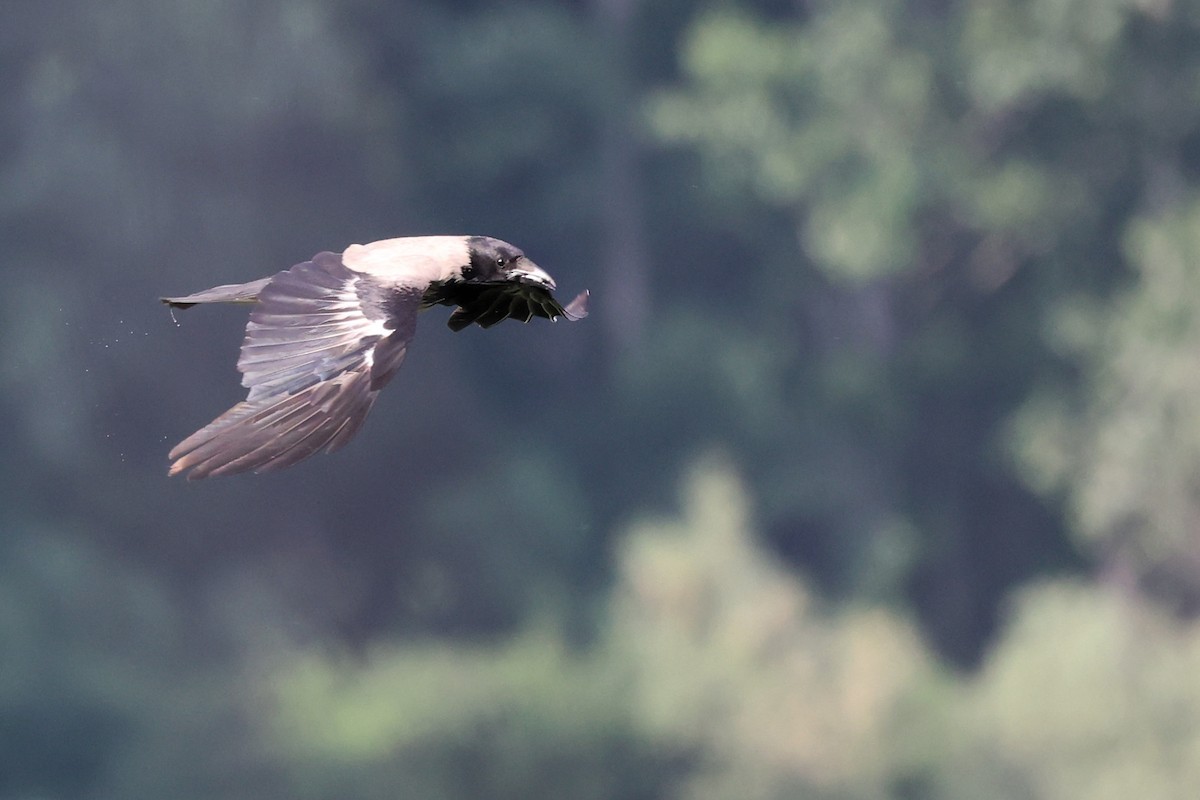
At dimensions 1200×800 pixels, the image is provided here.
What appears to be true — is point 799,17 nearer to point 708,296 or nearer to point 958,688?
point 708,296

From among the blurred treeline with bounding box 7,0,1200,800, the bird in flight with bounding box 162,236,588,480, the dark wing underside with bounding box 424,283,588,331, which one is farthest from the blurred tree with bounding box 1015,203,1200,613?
the bird in flight with bounding box 162,236,588,480

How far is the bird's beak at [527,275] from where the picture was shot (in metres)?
7.26

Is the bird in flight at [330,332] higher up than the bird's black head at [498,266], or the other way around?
the bird's black head at [498,266]

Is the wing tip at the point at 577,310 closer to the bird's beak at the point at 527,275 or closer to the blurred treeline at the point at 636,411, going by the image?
the bird's beak at the point at 527,275

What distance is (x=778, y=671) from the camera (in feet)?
73.8

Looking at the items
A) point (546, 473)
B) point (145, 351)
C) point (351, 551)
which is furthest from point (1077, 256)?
point (145, 351)

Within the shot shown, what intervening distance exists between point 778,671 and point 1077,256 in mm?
7513

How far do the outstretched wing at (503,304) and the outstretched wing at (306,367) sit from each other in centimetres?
69

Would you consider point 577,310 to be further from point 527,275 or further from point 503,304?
point 527,275

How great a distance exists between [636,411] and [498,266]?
2057cm

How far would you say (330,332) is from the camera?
20.8 ft

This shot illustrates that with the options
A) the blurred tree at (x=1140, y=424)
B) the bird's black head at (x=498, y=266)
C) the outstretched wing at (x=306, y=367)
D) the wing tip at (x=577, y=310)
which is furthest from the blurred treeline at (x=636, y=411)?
the outstretched wing at (x=306, y=367)

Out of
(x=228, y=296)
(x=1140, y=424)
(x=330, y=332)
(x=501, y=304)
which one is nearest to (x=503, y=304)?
(x=501, y=304)

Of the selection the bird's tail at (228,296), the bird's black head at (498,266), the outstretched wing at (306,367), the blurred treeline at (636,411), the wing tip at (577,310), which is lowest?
the outstretched wing at (306,367)
